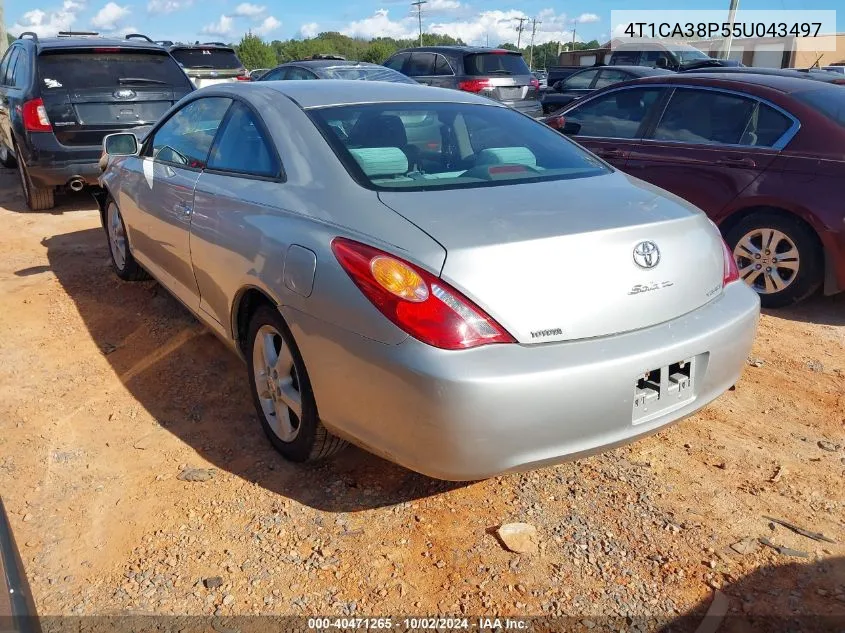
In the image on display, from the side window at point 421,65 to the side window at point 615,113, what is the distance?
273 inches

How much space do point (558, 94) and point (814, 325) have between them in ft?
33.2

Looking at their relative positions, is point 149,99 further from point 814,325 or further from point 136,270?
point 814,325

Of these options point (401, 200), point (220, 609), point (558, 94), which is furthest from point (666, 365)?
point (558, 94)

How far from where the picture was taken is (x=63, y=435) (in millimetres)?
3270

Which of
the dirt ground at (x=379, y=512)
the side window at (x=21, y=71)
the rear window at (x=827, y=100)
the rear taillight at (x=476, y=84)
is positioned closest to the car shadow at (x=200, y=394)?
the dirt ground at (x=379, y=512)

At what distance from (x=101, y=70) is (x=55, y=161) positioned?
1076 millimetres

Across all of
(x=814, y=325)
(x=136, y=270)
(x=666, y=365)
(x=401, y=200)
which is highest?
(x=401, y=200)

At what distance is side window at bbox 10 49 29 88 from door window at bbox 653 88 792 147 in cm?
617

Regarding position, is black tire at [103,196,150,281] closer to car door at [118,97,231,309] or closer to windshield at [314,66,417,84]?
car door at [118,97,231,309]

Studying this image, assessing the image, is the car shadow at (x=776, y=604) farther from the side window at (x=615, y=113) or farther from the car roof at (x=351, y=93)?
the side window at (x=615, y=113)

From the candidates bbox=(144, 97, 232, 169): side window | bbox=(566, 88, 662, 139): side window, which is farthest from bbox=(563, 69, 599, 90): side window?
bbox=(144, 97, 232, 169): side window

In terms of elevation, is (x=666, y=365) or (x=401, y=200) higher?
(x=401, y=200)

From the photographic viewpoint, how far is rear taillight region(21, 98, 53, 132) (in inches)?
276

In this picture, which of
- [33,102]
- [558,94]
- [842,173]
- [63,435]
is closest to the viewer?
[63,435]
